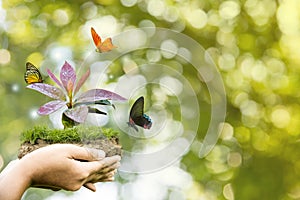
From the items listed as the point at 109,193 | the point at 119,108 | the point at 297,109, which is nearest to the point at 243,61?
the point at 297,109

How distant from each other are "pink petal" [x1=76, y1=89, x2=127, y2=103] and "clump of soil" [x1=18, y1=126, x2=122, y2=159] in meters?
0.04

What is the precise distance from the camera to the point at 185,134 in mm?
1316

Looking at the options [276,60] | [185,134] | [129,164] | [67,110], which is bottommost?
[276,60]

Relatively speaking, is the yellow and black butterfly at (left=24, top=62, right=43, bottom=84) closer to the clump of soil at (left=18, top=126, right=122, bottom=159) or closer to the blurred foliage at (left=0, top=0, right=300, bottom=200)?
the clump of soil at (left=18, top=126, right=122, bottom=159)

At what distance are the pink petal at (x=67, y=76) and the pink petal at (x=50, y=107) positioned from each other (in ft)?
0.08

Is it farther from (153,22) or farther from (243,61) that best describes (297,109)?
(153,22)

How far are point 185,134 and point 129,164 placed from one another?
18.0 inches

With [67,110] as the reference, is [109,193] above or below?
below

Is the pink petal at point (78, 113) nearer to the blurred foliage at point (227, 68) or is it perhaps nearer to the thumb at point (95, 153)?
the thumb at point (95, 153)

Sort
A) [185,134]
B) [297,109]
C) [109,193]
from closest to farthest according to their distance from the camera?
1. [185,134]
2. [109,193]
3. [297,109]

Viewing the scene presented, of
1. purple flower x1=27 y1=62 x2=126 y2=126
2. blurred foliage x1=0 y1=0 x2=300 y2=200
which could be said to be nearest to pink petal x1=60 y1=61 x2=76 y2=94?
purple flower x1=27 y1=62 x2=126 y2=126

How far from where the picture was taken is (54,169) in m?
0.82

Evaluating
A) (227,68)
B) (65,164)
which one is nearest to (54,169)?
(65,164)

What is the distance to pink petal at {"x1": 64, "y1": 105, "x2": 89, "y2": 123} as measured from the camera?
2.66ft
